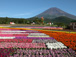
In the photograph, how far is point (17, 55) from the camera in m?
8.27

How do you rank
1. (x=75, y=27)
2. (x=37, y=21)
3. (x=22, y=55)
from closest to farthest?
(x=22, y=55)
(x=75, y=27)
(x=37, y=21)

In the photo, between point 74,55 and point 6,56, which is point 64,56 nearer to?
point 74,55

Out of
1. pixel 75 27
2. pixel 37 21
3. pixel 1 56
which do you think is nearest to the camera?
pixel 1 56

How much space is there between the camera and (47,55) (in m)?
8.41

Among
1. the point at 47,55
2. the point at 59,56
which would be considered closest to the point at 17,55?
the point at 47,55

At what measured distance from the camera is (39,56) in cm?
824

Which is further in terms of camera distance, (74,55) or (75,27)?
(75,27)

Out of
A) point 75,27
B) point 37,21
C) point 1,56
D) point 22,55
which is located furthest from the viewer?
point 37,21

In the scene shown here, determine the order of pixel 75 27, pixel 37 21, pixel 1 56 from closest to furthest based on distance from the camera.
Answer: pixel 1 56 < pixel 75 27 < pixel 37 21

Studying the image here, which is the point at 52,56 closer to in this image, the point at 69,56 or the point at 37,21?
the point at 69,56

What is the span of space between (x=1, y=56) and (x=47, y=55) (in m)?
2.99

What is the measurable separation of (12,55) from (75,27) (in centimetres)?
3623

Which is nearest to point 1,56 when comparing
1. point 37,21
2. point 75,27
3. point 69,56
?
point 69,56

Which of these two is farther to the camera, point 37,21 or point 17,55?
point 37,21
